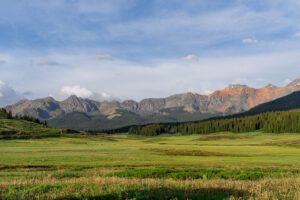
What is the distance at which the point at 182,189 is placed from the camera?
10484 millimetres

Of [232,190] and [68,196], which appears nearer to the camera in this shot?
[68,196]

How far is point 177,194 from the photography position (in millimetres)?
9312

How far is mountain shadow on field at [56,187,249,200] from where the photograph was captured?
346 inches

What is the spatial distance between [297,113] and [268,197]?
200 meters

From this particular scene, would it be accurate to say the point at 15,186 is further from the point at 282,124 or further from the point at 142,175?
the point at 282,124

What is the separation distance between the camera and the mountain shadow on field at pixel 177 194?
878 centimetres

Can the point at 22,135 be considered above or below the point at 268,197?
below

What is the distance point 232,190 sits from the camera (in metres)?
10.5

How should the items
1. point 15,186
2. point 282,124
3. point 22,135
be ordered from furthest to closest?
point 282,124, point 22,135, point 15,186

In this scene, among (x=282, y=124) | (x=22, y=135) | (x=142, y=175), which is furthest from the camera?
(x=282, y=124)

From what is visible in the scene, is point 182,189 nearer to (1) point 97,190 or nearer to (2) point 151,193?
(2) point 151,193

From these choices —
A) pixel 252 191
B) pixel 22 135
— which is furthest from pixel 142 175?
pixel 22 135

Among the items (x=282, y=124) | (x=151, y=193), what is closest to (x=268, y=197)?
(x=151, y=193)

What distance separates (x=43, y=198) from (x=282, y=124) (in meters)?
195
